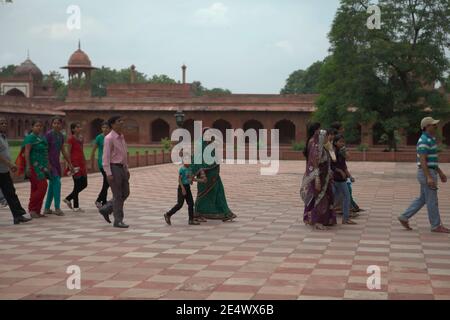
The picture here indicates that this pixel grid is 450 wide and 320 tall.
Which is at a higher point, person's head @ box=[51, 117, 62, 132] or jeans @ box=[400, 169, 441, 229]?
person's head @ box=[51, 117, 62, 132]

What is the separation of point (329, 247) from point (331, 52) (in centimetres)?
1646

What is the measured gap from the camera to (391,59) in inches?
782

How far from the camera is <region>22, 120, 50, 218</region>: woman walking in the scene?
27.7 feet

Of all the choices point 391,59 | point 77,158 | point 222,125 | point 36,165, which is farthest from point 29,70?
point 36,165

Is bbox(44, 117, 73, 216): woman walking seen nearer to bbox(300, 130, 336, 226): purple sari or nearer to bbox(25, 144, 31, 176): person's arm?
bbox(25, 144, 31, 176): person's arm

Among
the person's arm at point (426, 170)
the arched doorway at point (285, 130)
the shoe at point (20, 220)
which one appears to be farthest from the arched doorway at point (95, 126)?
the person's arm at point (426, 170)

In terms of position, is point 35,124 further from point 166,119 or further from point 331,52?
point 166,119

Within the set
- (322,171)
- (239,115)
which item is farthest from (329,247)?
(239,115)

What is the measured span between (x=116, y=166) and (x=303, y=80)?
64888mm

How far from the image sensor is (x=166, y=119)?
132 feet

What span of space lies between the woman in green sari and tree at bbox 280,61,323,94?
5115cm

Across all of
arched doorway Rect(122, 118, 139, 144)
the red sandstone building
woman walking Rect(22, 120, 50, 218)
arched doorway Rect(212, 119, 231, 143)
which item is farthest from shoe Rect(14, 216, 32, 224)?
arched doorway Rect(122, 118, 139, 144)

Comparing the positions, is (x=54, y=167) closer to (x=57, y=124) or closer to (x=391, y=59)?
(x=57, y=124)

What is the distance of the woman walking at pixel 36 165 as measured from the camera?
8430 millimetres
